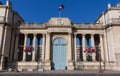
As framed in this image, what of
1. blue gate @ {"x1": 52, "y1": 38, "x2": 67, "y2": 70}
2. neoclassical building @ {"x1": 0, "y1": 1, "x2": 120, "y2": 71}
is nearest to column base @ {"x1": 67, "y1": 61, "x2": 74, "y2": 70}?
neoclassical building @ {"x1": 0, "y1": 1, "x2": 120, "y2": 71}

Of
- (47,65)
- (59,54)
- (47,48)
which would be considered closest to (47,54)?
(47,48)

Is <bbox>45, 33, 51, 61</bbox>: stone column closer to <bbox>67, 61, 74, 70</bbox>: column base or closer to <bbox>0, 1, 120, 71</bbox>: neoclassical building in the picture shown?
<bbox>0, 1, 120, 71</bbox>: neoclassical building

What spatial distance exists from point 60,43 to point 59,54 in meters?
2.76

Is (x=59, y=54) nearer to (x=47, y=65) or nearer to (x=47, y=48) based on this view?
(x=47, y=48)

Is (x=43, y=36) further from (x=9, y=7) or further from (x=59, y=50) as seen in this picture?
(x=9, y=7)

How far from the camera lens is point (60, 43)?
136 ft

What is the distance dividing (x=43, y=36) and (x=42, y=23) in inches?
154

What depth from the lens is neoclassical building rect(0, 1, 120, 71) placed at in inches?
1501

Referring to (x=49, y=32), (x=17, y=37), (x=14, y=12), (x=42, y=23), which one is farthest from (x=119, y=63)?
(x=14, y=12)

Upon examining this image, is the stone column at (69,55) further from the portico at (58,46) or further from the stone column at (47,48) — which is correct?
the stone column at (47,48)

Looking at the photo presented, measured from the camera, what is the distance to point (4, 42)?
1481 inches

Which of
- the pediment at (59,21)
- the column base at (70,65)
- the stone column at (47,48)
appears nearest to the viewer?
the column base at (70,65)

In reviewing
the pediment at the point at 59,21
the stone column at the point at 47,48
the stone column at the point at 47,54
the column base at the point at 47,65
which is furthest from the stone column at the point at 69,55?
the stone column at the point at 47,48

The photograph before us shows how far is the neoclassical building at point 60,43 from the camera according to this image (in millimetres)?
38125
